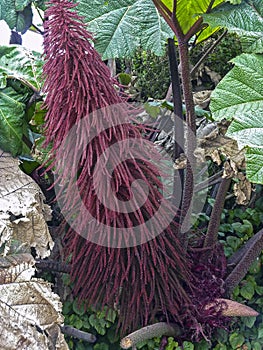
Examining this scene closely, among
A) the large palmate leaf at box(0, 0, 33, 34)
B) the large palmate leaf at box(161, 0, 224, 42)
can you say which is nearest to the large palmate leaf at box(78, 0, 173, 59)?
the large palmate leaf at box(161, 0, 224, 42)

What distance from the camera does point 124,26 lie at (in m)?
0.82

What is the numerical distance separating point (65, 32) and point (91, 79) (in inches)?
2.7

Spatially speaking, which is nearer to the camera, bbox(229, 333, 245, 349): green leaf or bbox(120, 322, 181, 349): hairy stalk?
bbox(120, 322, 181, 349): hairy stalk

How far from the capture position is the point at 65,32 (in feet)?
2.17

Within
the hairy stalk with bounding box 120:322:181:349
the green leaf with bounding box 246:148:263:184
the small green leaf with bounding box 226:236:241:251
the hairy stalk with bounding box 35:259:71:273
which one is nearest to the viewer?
the green leaf with bounding box 246:148:263:184

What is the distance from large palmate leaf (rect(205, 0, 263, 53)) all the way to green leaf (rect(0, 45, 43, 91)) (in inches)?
13.2

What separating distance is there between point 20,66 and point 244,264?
52cm

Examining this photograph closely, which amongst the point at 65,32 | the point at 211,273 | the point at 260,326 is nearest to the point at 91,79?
the point at 65,32

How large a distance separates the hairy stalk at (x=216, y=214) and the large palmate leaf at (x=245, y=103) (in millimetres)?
195

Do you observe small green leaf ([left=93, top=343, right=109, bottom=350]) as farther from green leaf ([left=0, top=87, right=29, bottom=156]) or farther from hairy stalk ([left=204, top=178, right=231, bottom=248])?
green leaf ([left=0, top=87, right=29, bottom=156])

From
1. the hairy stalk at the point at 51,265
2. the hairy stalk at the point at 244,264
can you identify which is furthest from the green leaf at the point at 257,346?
the hairy stalk at the point at 51,265

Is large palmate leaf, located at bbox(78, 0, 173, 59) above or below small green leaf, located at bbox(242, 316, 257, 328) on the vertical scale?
above

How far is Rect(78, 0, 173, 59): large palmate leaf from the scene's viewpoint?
803 mm

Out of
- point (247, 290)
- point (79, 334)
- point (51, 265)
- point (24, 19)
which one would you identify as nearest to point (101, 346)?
point (79, 334)
